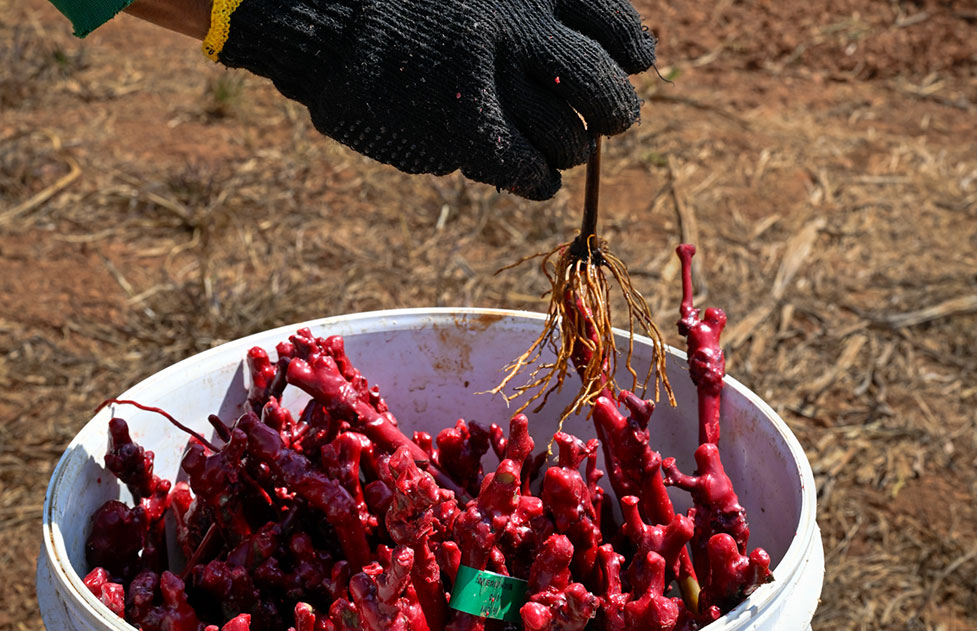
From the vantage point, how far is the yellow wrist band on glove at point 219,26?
1334mm

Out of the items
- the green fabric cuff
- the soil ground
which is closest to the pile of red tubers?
the green fabric cuff

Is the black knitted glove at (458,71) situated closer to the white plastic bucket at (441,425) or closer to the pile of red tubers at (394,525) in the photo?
the pile of red tubers at (394,525)

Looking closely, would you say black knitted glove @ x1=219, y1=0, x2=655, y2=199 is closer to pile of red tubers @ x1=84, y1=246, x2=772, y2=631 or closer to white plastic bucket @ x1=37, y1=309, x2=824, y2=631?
pile of red tubers @ x1=84, y1=246, x2=772, y2=631

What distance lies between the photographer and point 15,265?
11.9 ft

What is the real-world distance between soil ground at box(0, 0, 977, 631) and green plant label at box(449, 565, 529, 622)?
1348 mm

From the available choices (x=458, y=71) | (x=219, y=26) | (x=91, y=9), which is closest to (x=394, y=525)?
(x=458, y=71)

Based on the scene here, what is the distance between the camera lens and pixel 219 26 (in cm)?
134

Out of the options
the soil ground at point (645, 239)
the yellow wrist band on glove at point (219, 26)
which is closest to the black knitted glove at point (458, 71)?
the yellow wrist band on glove at point (219, 26)

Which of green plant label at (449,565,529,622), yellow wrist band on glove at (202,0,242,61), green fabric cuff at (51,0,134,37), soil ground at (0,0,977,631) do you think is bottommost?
soil ground at (0,0,977,631)

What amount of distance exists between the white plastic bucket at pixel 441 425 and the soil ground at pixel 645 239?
0.93m

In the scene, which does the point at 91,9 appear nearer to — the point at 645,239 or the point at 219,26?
the point at 219,26

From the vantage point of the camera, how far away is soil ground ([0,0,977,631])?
275cm

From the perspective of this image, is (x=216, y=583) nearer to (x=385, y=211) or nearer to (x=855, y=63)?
(x=385, y=211)

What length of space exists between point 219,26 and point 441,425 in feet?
3.26
